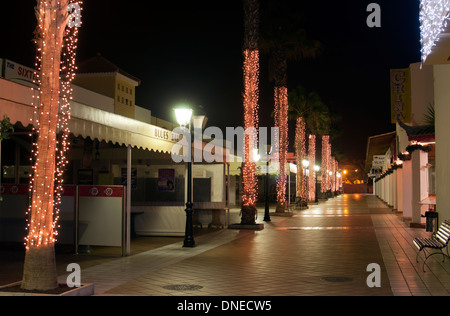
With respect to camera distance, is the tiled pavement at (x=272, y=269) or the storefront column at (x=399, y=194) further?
the storefront column at (x=399, y=194)

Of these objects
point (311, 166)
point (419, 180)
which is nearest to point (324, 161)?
point (311, 166)

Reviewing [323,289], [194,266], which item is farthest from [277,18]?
[323,289]

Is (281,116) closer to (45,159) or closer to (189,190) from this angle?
(189,190)

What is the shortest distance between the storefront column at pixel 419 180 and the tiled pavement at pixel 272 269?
3700 millimetres

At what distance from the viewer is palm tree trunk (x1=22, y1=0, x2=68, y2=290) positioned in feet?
26.3

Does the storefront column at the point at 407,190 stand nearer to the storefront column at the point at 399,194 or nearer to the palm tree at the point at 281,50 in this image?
the storefront column at the point at 399,194

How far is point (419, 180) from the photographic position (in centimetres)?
2130

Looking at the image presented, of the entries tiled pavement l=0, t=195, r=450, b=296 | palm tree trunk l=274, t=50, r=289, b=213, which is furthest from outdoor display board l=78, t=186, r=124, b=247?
palm tree trunk l=274, t=50, r=289, b=213

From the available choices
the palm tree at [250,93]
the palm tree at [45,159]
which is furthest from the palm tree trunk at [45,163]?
the palm tree at [250,93]

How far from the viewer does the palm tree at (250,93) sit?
907 inches

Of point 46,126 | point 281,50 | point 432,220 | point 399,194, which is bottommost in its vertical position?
point 432,220

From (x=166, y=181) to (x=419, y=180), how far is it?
979cm
